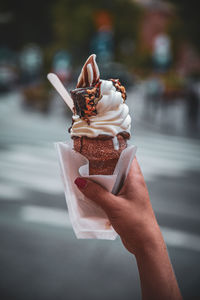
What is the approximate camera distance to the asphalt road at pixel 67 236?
4.06 m

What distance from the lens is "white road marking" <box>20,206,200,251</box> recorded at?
198 inches

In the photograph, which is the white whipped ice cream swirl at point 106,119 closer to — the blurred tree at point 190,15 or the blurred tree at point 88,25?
the blurred tree at point 190,15

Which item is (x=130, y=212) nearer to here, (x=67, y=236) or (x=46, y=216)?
(x=67, y=236)

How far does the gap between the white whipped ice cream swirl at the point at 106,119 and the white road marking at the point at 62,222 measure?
3325 mm

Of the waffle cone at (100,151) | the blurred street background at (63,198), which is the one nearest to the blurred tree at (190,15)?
the blurred street background at (63,198)

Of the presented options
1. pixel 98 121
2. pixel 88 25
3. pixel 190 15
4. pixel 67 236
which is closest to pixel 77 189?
pixel 98 121

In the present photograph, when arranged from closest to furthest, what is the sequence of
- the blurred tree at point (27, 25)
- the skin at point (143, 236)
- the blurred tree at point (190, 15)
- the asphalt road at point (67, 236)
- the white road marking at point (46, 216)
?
the skin at point (143, 236) → the asphalt road at point (67, 236) → the white road marking at point (46, 216) → the blurred tree at point (190, 15) → the blurred tree at point (27, 25)

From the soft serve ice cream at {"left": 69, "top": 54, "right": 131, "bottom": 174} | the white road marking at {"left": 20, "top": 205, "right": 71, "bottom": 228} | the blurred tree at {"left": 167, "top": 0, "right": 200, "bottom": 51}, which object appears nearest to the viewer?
the soft serve ice cream at {"left": 69, "top": 54, "right": 131, "bottom": 174}

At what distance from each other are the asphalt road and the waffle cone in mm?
2224

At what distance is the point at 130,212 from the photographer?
1.87 metres

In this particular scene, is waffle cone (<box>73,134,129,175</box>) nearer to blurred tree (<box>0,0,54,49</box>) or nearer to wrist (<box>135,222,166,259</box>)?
wrist (<box>135,222,166,259</box>)

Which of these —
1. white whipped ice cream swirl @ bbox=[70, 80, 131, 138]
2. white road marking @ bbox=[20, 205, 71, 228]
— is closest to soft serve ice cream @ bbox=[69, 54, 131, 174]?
white whipped ice cream swirl @ bbox=[70, 80, 131, 138]

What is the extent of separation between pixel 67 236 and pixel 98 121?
347 centimetres

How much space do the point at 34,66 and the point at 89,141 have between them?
28.5 meters
